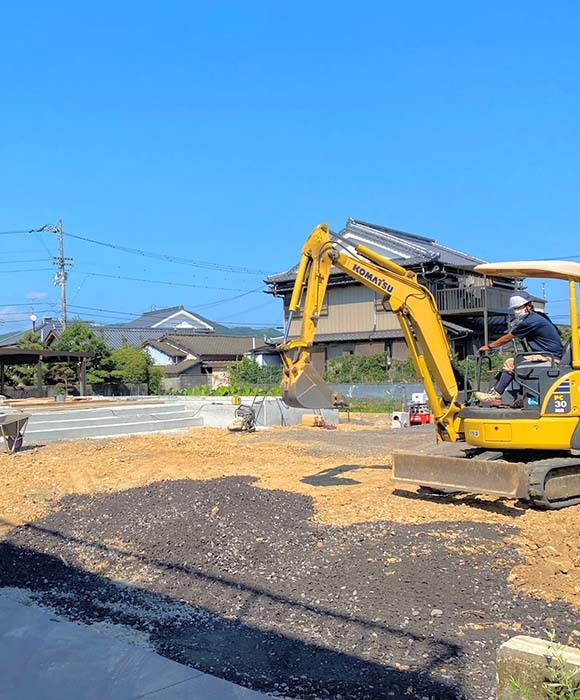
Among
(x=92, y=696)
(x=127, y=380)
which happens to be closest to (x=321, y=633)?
(x=92, y=696)

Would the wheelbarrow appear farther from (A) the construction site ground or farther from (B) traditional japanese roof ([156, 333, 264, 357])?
(B) traditional japanese roof ([156, 333, 264, 357])

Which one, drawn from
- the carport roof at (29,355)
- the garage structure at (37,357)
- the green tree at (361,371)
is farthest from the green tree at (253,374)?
the carport roof at (29,355)

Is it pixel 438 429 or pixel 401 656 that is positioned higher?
pixel 438 429

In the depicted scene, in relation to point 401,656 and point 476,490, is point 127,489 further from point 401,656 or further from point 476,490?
point 401,656

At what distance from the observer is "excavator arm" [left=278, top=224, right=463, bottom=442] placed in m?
8.73

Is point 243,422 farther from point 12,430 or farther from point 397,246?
point 397,246

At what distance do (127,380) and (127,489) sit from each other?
940 inches

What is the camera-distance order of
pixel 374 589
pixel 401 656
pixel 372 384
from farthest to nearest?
pixel 372 384
pixel 374 589
pixel 401 656

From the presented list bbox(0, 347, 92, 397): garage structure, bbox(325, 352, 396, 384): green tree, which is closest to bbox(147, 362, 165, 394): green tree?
bbox(0, 347, 92, 397): garage structure

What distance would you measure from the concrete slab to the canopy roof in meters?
5.52

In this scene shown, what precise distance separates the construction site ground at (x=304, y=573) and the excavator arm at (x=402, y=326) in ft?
3.96

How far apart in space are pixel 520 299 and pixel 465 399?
5.01 feet

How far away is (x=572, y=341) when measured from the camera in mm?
7566

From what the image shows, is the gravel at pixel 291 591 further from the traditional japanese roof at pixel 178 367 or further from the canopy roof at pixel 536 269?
the traditional japanese roof at pixel 178 367
